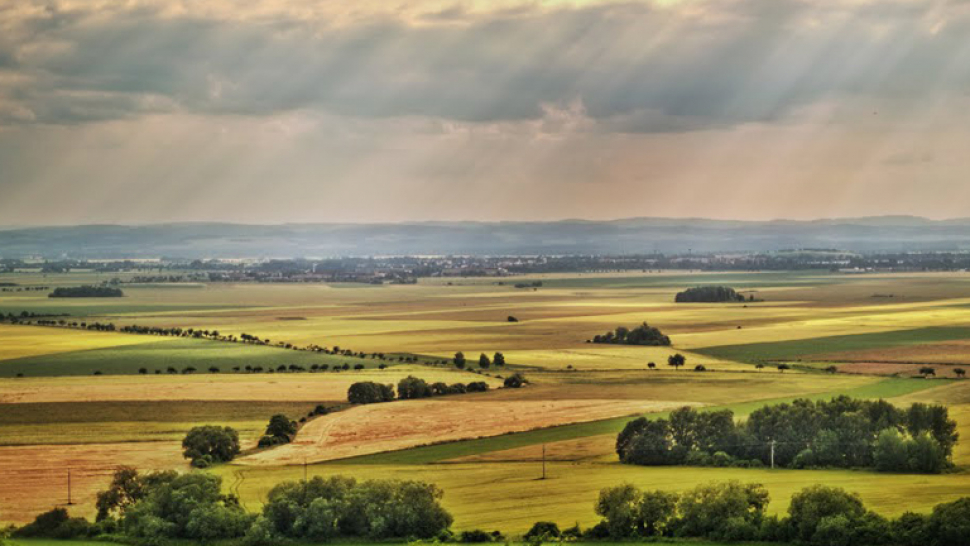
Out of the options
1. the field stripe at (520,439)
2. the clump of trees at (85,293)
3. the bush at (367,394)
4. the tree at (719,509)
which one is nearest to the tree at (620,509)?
the tree at (719,509)

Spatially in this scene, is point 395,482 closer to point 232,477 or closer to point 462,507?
point 462,507

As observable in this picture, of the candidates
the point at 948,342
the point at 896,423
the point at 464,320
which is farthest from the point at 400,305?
the point at 896,423

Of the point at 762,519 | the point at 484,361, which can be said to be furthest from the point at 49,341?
the point at 762,519

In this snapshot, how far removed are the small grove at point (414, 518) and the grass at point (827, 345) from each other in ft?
156

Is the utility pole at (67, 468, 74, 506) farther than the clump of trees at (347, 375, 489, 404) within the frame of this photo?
No

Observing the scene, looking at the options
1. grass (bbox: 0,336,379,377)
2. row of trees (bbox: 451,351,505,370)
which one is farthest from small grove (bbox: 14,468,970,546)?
row of trees (bbox: 451,351,505,370)

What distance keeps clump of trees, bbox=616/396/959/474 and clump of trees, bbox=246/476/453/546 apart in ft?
43.0

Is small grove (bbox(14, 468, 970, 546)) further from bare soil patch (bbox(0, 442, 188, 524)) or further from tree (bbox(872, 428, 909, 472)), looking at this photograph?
tree (bbox(872, 428, 909, 472))

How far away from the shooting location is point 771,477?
2020 inches

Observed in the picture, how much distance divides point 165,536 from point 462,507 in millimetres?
10379

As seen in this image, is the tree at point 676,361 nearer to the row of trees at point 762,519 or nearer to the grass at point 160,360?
the grass at point 160,360

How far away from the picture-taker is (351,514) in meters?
45.7

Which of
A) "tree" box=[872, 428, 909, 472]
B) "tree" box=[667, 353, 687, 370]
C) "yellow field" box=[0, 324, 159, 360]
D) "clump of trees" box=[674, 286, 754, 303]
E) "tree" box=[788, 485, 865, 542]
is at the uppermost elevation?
"clump of trees" box=[674, 286, 754, 303]

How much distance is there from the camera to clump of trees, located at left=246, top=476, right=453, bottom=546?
44.9 metres
